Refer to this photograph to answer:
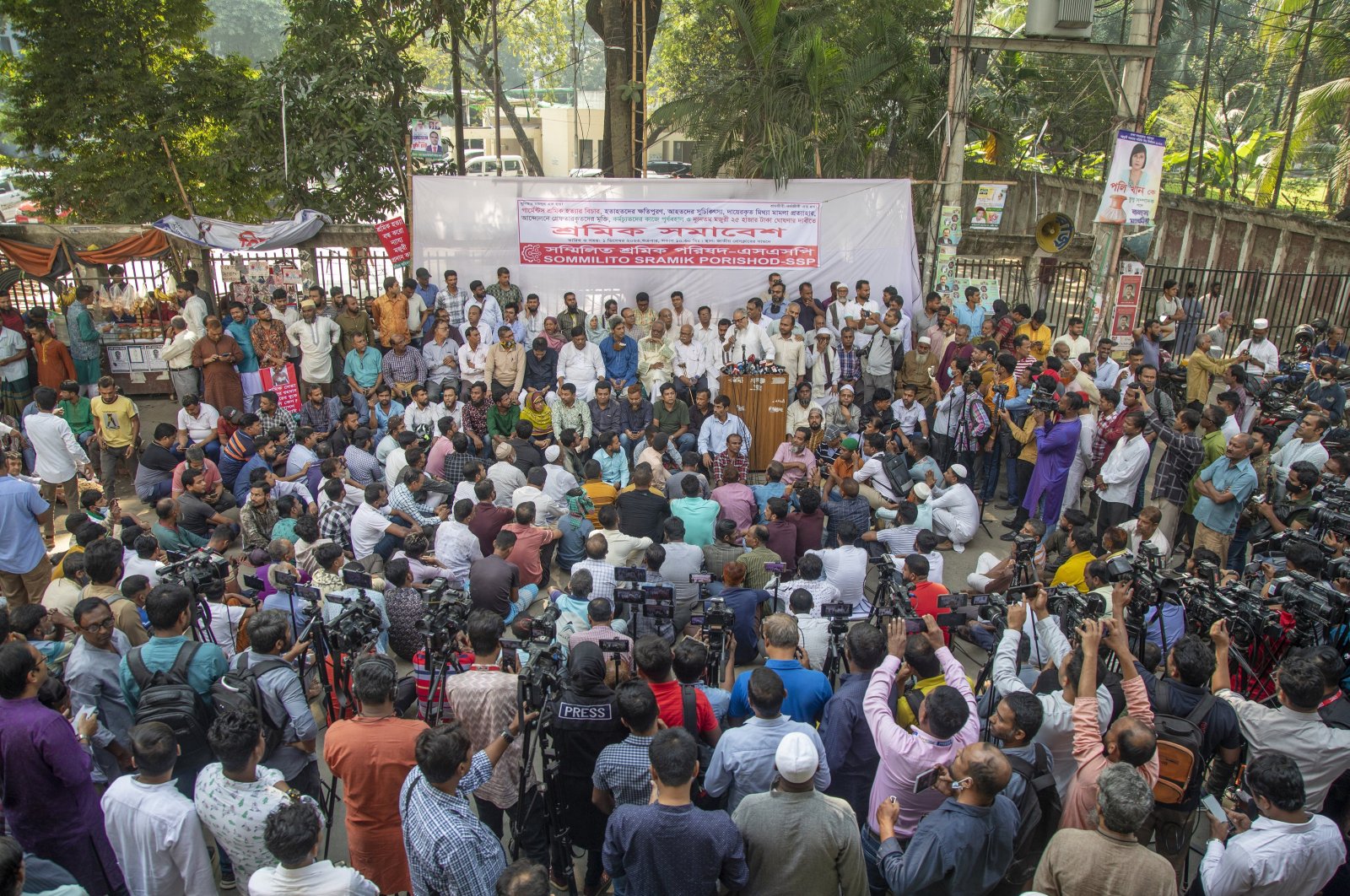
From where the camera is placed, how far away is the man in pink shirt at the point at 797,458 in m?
8.84

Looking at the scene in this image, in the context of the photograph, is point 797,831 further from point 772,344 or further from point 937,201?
point 937,201

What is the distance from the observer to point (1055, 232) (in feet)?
40.7

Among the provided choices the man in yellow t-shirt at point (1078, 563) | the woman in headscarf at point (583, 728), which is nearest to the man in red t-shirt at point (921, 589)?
the man in yellow t-shirt at point (1078, 563)

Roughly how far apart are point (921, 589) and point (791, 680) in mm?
1911

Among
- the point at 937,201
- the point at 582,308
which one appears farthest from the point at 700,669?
the point at 937,201

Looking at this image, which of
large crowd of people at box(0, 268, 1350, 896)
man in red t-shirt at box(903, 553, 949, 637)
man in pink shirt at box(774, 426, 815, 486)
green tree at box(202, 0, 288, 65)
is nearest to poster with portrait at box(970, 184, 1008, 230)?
large crowd of people at box(0, 268, 1350, 896)

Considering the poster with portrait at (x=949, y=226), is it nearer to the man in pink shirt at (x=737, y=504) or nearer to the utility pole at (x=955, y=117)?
the utility pole at (x=955, y=117)

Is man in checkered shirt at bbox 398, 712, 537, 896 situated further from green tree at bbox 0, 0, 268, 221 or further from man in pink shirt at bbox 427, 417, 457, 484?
green tree at bbox 0, 0, 268, 221

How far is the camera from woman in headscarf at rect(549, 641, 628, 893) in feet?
13.6

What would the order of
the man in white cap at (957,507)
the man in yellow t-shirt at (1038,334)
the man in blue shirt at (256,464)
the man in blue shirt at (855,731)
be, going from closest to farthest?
the man in blue shirt at (855,731) → the man in blue shirt at (256,464) → the man in white cap at (957,507) → the man in yellow t-shirt at (1038,334)

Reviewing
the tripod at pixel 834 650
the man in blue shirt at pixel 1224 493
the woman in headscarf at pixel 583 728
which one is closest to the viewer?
the woman in headscarf at pixel 583 728

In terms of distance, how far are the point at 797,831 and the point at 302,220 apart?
10.6m

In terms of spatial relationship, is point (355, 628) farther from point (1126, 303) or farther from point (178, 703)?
point (1126, 303)

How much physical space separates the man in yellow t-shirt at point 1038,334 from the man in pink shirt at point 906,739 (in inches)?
274
